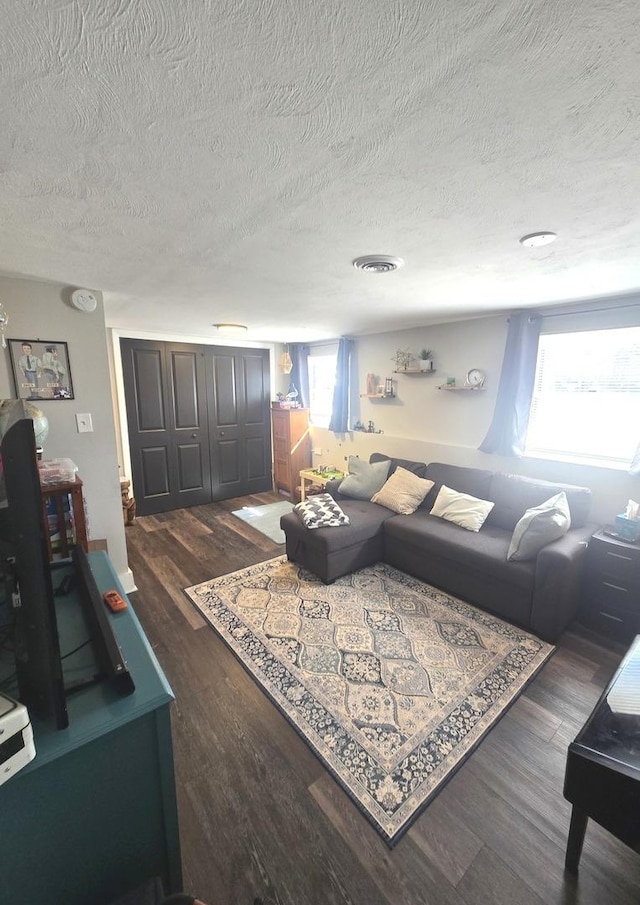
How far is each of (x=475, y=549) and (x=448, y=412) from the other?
1.66 meters

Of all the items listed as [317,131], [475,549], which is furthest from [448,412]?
[317,131]

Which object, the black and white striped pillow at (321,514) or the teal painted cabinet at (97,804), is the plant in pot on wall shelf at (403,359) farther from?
the teal painted cabinet at (97,804)

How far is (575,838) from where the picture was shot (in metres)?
A: 1.20

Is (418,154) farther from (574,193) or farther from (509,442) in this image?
(509,442)

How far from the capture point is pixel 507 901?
114cm

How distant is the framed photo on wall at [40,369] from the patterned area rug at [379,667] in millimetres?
1748

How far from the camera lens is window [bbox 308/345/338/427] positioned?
17.4 ft

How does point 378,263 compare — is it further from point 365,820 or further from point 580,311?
point 365,820

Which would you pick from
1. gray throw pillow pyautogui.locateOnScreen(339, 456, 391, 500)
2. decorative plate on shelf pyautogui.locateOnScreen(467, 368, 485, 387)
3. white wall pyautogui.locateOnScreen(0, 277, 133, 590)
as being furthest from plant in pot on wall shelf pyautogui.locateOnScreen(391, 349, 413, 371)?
white wall pyautogui.locateOnScreen(0, 277, 133, 590)

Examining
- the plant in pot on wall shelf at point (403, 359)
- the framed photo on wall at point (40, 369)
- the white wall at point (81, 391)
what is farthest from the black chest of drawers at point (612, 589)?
the framed photo on wall at point (40, 369)

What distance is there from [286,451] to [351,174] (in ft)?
14.2

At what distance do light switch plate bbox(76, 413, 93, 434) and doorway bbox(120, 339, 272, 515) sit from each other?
1898 mm

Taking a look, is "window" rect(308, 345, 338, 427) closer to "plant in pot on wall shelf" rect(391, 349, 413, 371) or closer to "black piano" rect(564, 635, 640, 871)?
"plant in pot on wall shelf" rect(391, 349, 413, 371)

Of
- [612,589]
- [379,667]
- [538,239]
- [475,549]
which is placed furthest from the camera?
[475,549]
